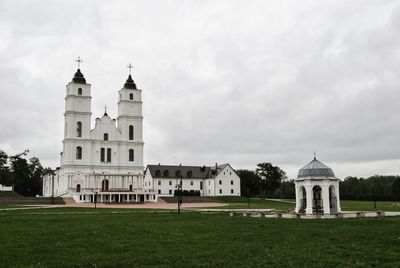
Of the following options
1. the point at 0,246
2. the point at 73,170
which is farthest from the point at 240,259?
the point at 73,170

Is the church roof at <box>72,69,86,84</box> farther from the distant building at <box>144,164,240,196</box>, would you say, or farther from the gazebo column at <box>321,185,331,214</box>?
the gazebo column at <box>321,185,331,214</box>

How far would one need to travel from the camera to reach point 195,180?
348ft

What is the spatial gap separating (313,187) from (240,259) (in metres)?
23.8

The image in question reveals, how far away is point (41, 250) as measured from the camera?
49.3 ft

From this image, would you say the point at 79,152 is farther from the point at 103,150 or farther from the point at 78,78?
the point at 78,78

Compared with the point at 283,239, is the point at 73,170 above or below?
above

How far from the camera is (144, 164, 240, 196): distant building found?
103562 millimetres

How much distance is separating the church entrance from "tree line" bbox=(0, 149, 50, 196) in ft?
222

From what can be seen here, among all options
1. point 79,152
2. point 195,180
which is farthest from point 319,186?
point 195,180

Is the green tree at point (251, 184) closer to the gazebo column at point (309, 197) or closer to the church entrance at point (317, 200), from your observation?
the church entrance at point (317, 200)

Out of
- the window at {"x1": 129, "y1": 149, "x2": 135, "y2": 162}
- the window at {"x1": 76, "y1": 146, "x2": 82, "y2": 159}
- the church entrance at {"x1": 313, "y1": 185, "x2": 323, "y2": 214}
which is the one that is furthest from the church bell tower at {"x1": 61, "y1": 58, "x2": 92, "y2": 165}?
the church entrance at {"x1": 313, "y1": 185, "x2": 323, "y2": 214}

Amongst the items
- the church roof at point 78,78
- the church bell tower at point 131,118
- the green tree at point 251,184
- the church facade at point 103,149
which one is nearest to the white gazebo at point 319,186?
the church facade at point 103,149

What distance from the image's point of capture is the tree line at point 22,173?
3651 inches

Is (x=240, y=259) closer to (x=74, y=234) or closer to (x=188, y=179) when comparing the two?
(x=74, y=234)
